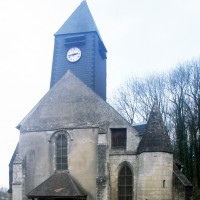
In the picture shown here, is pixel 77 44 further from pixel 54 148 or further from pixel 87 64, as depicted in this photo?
pixel 54 148

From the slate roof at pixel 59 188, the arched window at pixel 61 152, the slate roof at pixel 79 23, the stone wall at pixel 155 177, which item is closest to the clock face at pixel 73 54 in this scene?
the slate roof at pixel 79 23

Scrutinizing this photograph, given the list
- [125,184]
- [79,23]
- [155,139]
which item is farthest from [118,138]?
[79,23]

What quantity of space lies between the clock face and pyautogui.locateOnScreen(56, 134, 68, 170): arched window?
21.2 ft

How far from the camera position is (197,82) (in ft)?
120

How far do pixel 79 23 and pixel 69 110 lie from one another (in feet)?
26.9

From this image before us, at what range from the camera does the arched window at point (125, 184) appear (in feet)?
68.6

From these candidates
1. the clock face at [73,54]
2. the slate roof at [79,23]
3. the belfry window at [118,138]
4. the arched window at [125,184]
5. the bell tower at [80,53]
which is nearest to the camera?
the arched window at [125,184]

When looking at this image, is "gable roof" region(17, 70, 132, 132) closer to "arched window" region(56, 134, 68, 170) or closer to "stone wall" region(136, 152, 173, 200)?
"arched window" region(56, 134, 68, 170)

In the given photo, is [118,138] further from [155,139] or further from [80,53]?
[80,53]

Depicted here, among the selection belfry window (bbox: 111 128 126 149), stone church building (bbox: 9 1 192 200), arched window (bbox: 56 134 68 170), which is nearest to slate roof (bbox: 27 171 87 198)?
stone church building (bbox: 9 1 192 200)

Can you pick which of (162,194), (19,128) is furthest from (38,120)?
(162,194)

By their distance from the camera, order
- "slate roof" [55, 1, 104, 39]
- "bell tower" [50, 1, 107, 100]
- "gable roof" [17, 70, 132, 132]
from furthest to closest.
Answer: "slate roof" [55, 1, 104, 39] → "bell tower" [50, 1, 107, 100] → "gable roof" [17, 70, 132, 132]

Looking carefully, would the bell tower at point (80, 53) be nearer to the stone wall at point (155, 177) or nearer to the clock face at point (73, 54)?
the clock face at point (73, 54)

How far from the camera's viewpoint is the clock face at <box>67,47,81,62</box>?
87.2 feet
